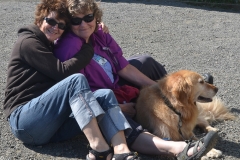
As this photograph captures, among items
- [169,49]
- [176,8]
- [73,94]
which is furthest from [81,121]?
[176,8]

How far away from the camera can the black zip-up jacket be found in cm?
379

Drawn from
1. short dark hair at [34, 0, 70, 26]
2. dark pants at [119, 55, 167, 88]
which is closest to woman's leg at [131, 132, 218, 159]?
dark pants at [119, 55, 167, 88]

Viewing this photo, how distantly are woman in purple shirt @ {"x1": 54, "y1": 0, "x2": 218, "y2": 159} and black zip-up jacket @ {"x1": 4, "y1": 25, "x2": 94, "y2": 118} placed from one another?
0.20 m

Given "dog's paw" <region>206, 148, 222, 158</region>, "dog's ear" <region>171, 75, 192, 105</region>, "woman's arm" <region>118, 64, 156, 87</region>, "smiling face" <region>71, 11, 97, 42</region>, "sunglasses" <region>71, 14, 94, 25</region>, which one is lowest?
"dog's paw" <region>206, 148, 222, 158</region>

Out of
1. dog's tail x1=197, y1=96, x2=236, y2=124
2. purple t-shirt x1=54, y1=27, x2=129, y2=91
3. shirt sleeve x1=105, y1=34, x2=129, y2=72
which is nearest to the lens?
purple t-shirt x1=54, y1=27, x2=129, y2=91

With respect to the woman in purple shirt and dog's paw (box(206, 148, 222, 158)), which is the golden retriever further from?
the woman in purple shirt

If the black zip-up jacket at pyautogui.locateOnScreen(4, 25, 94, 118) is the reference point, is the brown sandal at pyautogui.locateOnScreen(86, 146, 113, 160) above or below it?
below

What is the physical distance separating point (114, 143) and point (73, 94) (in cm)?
56

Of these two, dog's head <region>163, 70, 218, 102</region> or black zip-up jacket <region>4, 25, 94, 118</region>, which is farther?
dog's head <region>163, 70, 218, 102</region>

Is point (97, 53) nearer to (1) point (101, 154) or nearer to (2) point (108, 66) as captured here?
(2) point (108, 66)

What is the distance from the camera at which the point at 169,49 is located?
26.0 ft

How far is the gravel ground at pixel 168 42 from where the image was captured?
4121 millimetres

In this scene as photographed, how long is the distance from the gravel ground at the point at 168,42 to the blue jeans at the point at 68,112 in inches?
11.6

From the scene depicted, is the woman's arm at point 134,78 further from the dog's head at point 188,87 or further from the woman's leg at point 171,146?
the woman's leg at point 171,146
